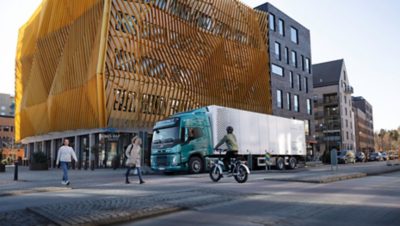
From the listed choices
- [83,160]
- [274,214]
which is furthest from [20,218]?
[83,160]

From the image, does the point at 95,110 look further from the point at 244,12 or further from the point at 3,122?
the point at 3,122

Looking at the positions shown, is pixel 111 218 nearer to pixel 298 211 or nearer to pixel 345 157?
pixel 298 211

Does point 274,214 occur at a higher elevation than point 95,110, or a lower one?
lower

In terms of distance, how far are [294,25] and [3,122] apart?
8058 centimetres

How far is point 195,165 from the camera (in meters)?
20.7

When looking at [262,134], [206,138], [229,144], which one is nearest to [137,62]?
[262,134]

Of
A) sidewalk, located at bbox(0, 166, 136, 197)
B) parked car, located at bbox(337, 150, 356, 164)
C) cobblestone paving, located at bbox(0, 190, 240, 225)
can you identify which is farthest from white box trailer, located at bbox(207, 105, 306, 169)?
parked car, located at bbox(337, 150, 356, 164)

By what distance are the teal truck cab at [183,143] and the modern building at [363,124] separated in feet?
307

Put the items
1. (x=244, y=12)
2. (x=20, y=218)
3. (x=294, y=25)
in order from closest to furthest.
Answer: (x=20, y=218)
(x=244, y=12)
(x=294, y=25)

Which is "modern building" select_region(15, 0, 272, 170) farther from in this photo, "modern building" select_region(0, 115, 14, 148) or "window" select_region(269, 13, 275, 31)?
"modern building" select_region(0, 115, 14, 148)

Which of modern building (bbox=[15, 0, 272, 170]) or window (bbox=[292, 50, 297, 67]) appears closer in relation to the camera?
modern building (bbox=[15, 0, 272, 170])

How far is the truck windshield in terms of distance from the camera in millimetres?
20375

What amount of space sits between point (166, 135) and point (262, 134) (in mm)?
7511

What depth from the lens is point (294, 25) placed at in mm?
57781
